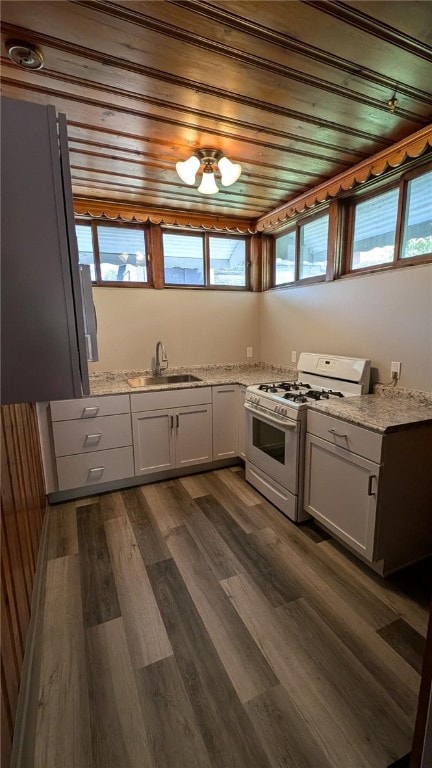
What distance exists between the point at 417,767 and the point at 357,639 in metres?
0.63

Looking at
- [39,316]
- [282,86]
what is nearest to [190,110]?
[282,86]

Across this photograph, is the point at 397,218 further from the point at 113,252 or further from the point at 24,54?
the point at 113,252

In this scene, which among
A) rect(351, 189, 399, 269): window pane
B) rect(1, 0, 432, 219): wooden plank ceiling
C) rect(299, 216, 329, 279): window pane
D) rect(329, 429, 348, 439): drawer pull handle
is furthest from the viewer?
rect(299, 216, 329, 279): window pane

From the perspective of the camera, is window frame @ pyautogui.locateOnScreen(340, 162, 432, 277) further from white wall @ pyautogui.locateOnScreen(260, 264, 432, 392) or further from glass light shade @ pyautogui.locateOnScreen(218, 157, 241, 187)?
glass light shade @ pyautogui.locateOnScreen(218, 157, 241, 187)

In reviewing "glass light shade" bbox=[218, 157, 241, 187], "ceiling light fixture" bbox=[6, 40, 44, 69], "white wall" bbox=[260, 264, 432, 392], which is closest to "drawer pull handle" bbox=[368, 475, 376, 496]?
"white wall" bbox=[260, 264, 432, 392]

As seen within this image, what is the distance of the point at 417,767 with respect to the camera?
2.79 feet

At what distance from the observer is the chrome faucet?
3197 millimetres

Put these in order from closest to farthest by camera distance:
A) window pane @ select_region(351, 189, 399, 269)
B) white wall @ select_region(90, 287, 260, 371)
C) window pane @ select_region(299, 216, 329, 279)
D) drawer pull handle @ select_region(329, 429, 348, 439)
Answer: drawer pull handle @ select_region(329, 429, 348, 439)
window pane @ select_region(351, 189, 399, 269)
window pane @ select_region(299, 216, 329, 279)
white wall @ select_region(90, 287, 260, 371)

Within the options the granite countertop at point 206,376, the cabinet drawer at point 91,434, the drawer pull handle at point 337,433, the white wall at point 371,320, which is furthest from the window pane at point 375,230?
the cabinet drawer at point 91,434

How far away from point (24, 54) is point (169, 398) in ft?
6.80

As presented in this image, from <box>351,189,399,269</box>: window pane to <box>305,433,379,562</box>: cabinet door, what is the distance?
139 centimetres

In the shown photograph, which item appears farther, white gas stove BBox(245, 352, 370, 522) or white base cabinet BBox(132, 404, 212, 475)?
white base cabinet BBox(132, 404, 212, 475)

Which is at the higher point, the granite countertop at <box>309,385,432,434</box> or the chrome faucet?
the chrome faucet

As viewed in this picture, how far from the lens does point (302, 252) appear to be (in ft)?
10.1
